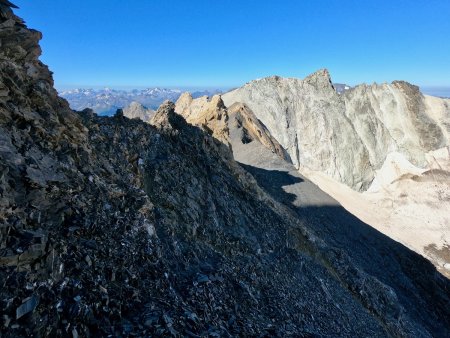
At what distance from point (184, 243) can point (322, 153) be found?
78.6 meters

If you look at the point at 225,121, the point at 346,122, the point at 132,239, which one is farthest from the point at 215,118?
the point at 346,122

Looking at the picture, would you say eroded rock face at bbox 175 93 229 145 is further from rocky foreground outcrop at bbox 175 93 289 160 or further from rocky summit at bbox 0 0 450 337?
rocky summit at bbox 0 0 450 337

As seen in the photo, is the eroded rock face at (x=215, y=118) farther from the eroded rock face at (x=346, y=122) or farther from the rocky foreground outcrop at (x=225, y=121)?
the eroded rock face at (x=346, y=122)

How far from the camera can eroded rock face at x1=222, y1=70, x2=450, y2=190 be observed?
87.4 metres

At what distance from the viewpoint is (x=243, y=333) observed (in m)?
10.9

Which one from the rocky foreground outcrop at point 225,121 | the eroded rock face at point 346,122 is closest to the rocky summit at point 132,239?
the rocky foreground outcrop at point 225,121

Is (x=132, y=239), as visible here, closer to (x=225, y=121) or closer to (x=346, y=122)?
(x=225, y=121)

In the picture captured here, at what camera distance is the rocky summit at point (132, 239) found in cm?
820

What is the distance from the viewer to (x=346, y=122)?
3597 inches

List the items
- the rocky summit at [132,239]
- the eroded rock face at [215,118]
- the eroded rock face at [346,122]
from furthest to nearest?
the eroded rock face at [346,122] → the eroded rock face at [215,118] → the rocky summit at [132,239]

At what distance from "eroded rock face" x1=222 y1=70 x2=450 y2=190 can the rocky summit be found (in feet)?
218

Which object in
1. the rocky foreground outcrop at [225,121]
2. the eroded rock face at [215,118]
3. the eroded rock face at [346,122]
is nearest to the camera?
the eroded rock face at [215,118]

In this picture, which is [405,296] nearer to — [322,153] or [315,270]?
[315,270]

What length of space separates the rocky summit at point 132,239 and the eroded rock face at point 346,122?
66571 millimetres
